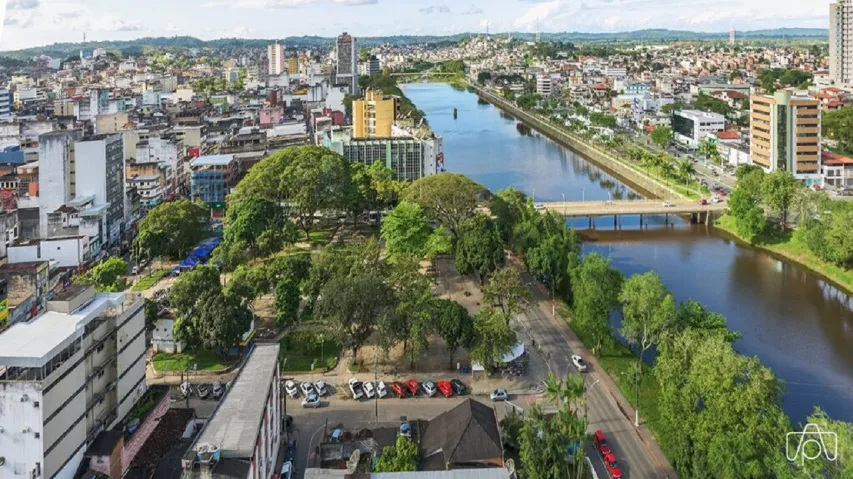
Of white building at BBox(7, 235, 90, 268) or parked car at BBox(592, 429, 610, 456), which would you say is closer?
parked car at BBox(592, 429, 610, 456)

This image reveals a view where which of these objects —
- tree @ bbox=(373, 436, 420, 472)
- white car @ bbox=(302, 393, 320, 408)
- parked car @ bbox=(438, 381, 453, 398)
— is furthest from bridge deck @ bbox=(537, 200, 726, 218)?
tree @ bbox=(373, 436, 420, 472)

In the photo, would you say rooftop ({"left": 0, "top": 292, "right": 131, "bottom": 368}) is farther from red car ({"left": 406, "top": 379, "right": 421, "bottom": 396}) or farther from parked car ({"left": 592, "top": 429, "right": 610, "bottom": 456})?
parked car ({"left": 592, "top": 429, "right": 610, "bottom": 456})

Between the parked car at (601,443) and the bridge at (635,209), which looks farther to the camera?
the bridge at (635,209)

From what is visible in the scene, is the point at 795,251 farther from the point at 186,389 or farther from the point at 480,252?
the point at 186,389

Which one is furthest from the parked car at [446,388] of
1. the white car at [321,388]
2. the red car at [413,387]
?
the white car at [321,388]

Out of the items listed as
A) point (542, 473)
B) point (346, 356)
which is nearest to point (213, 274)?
point (346, 356)

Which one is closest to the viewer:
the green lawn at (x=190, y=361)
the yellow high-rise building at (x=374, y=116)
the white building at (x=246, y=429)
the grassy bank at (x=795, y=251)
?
the white building at (x=246, y=429)

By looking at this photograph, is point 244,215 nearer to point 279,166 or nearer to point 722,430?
point 279,166

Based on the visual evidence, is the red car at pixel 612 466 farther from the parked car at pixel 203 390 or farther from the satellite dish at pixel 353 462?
the parked car at pixel 203 390
